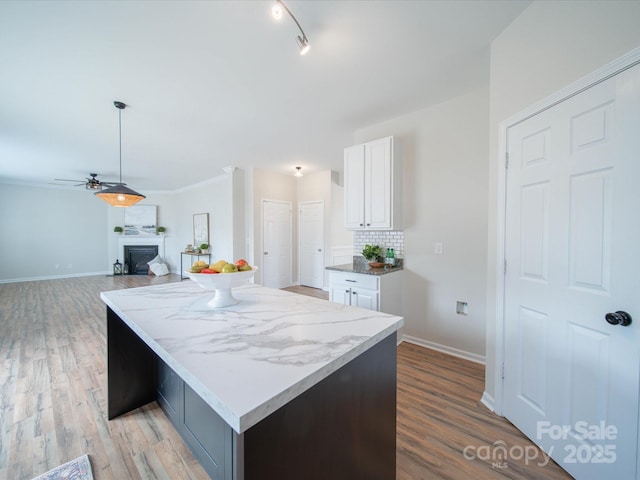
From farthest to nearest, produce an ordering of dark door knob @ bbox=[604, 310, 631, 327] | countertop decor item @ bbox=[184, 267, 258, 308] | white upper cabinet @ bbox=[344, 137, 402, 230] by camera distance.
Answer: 1. white upper cabinet @ bbox=[344, 137, 402, 230]
2. countertop decor item @ bbox=[184, 267, 258, 308]
3. dark door knob @ bbox=[604, 310, 631, 327]

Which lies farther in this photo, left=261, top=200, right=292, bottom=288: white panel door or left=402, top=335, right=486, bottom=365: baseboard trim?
left=261, top=200, right=292, bottom=288: white panel door

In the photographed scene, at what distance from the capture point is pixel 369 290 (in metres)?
2.80

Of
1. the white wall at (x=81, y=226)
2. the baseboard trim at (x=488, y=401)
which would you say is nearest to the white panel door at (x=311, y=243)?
the white wall at (x=81, y=226)

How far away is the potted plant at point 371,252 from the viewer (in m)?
3.21

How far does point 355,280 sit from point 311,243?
335 centimetres

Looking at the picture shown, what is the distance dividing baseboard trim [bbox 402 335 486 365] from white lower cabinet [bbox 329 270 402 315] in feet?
1.24

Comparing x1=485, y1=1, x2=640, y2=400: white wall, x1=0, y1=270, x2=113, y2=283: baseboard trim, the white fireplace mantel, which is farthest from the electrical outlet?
x1=0, y1=270, x2=113, y2=283: baseboard trim

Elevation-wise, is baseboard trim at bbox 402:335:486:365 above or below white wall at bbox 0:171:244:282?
below

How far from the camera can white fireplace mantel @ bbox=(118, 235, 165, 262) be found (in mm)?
8125

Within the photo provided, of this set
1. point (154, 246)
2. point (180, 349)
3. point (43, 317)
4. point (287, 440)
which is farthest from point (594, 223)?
point (154, 246)

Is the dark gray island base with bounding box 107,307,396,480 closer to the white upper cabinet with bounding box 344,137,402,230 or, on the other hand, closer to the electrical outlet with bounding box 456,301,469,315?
the electrical outlet with bounding box 456,301,469,315

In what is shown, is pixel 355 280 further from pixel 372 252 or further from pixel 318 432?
pixel 318 432

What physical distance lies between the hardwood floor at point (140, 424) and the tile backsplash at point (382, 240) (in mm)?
1159

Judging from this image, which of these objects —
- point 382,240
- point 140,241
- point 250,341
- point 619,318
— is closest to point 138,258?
point 140,241
